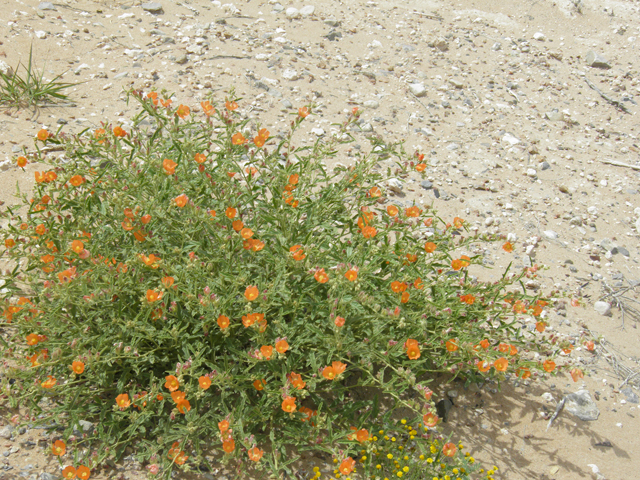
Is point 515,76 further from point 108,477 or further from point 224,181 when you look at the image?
point 108,477

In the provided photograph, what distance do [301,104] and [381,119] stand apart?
Result: 830mm

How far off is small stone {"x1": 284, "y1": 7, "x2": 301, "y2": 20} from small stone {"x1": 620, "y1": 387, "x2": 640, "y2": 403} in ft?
17.5

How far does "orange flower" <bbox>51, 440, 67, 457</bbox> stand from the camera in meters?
2.23

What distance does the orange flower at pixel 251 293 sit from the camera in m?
2.22

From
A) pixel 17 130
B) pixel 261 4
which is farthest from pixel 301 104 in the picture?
pixel 17 130

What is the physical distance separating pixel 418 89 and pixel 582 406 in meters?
3.61

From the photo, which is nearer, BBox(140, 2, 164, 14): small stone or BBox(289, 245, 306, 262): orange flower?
BBox(289, 245, 306, 262): orange flower

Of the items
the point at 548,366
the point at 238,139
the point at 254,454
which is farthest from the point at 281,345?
the point at 548,366

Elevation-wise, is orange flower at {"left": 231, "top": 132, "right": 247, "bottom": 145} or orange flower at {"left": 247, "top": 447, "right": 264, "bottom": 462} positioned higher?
orange flower at {"left": 231, "top": 132, "right": 247, "bottom": 145}

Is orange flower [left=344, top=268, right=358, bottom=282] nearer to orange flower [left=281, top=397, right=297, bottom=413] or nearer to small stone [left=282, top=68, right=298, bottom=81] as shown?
orange flower [left=281, top=397, right=297, bottom=413]

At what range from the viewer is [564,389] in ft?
9.90

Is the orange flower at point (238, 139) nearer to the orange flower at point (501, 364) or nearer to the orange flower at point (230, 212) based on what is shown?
the orange flower at point (230, 212)

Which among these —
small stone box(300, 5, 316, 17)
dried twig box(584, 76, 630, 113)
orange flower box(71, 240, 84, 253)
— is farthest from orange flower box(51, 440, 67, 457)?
dried twig box(584, 76, 630, 113)

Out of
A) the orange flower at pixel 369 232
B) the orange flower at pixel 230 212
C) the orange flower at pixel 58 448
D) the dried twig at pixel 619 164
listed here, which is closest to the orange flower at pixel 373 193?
the orange flower at pixel 369 232
